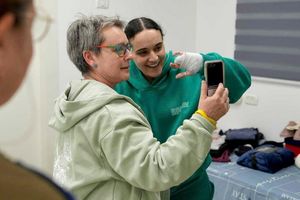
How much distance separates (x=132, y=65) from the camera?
1738 mm

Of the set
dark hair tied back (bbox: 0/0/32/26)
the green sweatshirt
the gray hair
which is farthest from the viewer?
the green sweatshirt

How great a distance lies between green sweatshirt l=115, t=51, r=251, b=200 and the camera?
5.25 ft

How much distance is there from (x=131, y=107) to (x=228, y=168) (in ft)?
5.44

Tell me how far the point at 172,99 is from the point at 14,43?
1.23m

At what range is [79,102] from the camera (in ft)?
3.71

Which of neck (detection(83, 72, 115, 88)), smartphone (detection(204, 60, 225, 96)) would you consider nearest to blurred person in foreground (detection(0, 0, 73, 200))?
neck (detection(83, 72, 115, 88))

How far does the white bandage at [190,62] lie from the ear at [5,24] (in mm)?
1224

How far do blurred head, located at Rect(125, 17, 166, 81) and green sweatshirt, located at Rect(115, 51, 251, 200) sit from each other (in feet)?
0.10

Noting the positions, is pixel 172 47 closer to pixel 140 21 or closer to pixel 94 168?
pixel 140 21

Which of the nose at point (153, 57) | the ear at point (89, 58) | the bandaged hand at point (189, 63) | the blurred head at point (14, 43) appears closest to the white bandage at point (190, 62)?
the bandaged hand at point (189, 63)

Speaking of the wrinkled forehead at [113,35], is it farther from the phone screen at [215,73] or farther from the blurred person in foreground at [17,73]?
the blurred person in foreground at [17,73]

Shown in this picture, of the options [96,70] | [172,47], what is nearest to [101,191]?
[96,70]

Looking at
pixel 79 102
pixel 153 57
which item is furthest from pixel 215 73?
pixel 79 102

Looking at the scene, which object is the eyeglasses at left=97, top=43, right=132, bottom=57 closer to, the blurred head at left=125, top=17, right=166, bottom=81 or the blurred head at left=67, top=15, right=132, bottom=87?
the blurred head at left=67, top=15, right=132, bottom=87
